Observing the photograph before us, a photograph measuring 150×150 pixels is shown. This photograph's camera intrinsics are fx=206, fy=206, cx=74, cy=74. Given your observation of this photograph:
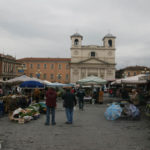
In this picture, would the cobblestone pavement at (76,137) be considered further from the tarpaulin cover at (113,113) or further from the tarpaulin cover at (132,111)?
the tarpaulin cover at (113,113)

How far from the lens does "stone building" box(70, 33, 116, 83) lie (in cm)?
6594

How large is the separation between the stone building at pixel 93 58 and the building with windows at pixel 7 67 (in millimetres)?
19578

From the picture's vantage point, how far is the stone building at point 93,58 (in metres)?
65.9

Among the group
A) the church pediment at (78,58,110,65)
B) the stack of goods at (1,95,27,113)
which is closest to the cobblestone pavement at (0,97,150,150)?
the stack of goods at (1,95,27,113)

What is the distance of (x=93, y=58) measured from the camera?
65.5m

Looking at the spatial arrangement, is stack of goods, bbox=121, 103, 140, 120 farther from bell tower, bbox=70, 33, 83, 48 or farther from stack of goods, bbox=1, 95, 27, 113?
bell tower, bbox=70, 33, 83, 48

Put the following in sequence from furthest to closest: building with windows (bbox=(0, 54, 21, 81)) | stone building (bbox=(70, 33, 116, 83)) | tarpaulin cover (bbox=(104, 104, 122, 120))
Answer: stone building (bbox=(70, 33, 116, 83)), building with windows (bbox=(0, 54, 21, 81)), tarpaulin cover (bbox=(104, 104, 122, 120))

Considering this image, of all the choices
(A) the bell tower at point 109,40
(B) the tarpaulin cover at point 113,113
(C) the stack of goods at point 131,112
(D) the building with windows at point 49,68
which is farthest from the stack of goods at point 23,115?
(D) the building with windows at point 49,68

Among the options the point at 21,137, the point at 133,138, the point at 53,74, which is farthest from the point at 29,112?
the point at 53,74

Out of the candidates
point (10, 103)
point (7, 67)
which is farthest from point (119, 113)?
point (7, 67)

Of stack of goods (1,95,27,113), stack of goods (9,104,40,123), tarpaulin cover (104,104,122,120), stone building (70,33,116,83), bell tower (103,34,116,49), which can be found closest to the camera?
stack of goods (9,104,40,123)

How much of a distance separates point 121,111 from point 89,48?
A: 188 ft

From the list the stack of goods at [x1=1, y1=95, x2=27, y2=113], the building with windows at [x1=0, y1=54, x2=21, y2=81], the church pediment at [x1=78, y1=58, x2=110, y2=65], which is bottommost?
the stack of goods at [x1=1, y1=95, x2=27, y2=113]

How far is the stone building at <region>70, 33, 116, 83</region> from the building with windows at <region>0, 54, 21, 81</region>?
19.6 meters
